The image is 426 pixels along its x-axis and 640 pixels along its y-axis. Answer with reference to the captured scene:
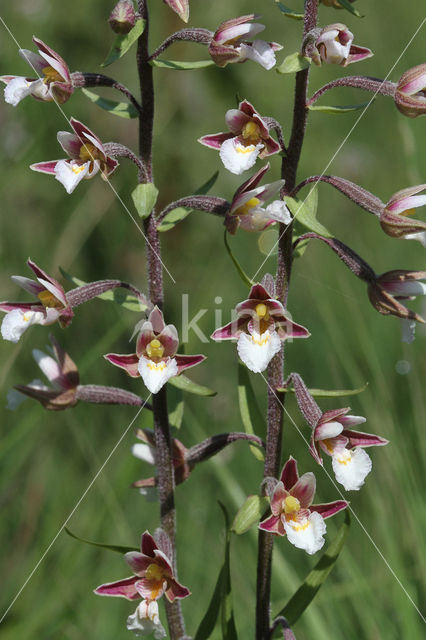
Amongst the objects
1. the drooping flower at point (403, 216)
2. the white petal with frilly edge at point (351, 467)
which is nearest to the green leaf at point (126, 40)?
the drooping flower at point (403, 216)

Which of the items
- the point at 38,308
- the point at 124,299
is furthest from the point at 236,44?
the point at 38,308

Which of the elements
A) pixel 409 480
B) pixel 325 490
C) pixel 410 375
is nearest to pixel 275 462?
pixel 409 480

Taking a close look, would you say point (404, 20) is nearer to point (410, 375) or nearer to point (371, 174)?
point (371, 174)

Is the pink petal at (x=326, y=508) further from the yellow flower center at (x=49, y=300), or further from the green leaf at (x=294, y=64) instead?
the green leaf at (x=294, y=64)

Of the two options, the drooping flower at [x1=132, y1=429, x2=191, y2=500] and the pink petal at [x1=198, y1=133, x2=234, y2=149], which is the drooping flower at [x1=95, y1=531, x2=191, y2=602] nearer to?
the drooping flower at [x1=132, y1=429, x2=191, y2=500]

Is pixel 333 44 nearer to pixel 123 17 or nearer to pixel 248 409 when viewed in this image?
pixel 123 17

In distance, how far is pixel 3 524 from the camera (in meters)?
2.88

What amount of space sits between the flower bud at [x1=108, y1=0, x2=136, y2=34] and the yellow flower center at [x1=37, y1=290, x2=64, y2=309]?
2.08ft

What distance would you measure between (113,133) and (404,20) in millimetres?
2947

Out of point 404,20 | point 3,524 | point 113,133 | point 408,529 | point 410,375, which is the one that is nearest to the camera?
point 408,529

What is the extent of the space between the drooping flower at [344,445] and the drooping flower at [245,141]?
60 cm

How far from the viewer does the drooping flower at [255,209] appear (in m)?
1.75

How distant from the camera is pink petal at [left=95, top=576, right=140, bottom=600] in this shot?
1814 mm

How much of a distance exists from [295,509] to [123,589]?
0.45 metres
